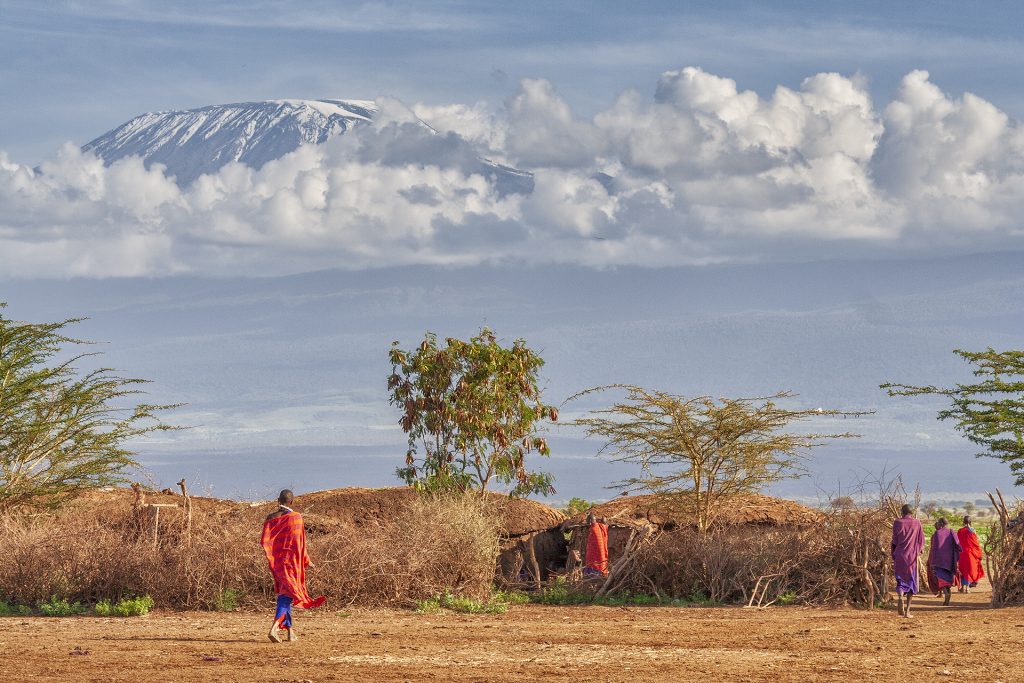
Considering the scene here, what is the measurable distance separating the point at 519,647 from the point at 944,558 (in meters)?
11.7

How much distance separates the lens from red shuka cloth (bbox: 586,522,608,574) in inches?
973

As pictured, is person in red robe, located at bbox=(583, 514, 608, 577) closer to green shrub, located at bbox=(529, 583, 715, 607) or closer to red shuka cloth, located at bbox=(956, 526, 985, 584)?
green shrub, located at bbox=(529, 583, 715, 607)

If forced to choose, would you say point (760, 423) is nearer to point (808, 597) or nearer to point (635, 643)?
point (808, 597)

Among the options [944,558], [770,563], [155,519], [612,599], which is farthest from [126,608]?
[944,558]

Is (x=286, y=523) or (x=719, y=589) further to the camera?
(x=719, y=589)

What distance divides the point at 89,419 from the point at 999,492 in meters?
20.7

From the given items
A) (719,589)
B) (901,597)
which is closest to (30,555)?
(719,589)

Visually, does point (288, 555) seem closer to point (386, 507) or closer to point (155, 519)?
point (155, 519)

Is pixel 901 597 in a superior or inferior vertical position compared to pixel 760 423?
inferior

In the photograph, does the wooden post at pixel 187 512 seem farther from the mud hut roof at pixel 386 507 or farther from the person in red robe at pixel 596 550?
the person in red robe at pixel 596 550

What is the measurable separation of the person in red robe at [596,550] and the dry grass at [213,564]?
3.10 metres

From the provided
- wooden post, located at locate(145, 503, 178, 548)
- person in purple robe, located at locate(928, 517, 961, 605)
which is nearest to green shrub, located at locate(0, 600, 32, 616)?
wooden post, located at locate(145, 503, 178, 548)

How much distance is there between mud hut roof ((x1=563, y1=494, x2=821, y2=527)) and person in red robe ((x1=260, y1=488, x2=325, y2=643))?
36.4ft

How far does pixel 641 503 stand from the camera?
29297 millimetres
